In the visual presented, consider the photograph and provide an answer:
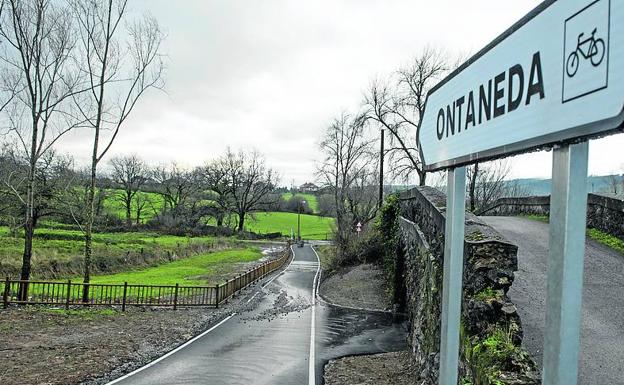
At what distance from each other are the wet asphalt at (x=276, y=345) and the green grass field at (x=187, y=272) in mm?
9253

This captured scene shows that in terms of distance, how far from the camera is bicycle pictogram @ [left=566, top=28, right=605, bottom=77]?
1.13 metres

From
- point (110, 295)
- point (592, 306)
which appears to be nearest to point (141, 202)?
point (110, 295)

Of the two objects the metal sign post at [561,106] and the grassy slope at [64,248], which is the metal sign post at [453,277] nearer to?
the metal sign post at [561,106]

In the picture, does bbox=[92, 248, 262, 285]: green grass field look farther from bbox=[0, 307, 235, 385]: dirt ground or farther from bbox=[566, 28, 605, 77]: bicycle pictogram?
bbox=[566, 28, 605, 77]: bicycle pictogram

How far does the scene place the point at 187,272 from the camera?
3216 centimetres

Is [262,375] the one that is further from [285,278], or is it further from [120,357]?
[285,278]

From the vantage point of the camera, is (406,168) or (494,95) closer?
(494,95)

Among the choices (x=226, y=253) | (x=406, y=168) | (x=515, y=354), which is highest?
(x=406, y=168)

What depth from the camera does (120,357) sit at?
1087cm

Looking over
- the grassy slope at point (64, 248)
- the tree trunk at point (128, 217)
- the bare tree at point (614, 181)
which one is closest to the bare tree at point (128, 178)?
the tree trunk at point (128, 217)

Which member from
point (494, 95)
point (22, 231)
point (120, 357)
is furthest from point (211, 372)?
point (22, 231)

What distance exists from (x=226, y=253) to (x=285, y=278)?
59.5ft

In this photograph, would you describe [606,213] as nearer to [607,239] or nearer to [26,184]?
[607,239]

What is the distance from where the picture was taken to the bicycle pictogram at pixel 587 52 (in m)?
1.13
